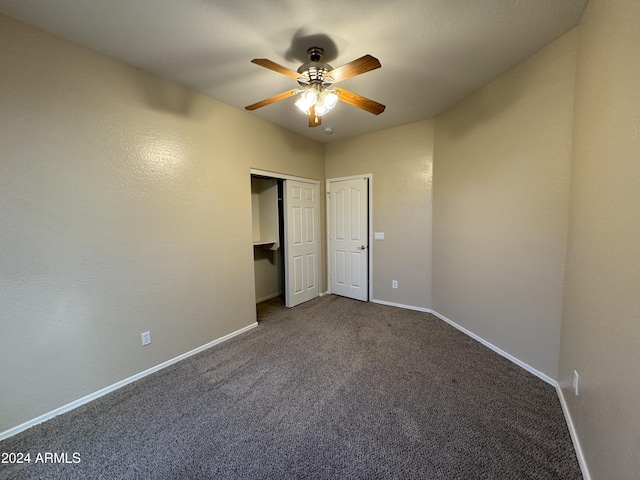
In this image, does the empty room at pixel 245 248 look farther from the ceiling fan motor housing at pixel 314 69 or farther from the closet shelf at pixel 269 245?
the closet shelf at pixel 269 245

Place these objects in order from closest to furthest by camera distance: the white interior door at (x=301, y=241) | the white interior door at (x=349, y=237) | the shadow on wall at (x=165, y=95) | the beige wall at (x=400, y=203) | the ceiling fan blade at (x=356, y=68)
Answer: the ceiling fan blade at (x=356, y=68), the shadow on wall at (x=165, y=95), the beige wall at (x=400, y=203), the white interior door at (x=301, y=241), the white interior door at (x=349, y=237)

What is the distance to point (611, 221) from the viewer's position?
3.68ft

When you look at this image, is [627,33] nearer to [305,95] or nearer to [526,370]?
[305,95]

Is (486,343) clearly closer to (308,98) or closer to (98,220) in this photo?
(308,98)

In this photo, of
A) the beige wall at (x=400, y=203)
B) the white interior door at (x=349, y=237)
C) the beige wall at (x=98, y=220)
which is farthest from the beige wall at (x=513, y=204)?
the beige wall at (x=98, y=220)

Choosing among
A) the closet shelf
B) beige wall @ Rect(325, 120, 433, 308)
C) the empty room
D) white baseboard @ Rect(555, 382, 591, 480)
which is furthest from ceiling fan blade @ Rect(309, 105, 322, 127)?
white baseboard @ Rect(555, 382, 591, 480)

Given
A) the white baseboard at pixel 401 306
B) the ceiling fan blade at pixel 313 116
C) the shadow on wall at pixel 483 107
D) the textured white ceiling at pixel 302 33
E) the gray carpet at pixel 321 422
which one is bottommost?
the gray carpet at pixel 321 422

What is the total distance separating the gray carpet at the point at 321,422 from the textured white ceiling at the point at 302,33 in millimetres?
2625

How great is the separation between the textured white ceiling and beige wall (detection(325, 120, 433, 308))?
44.6 inches

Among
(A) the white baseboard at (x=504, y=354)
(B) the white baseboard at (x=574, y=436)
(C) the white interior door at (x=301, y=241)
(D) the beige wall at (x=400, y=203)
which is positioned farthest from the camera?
(C) the white interior door at (x=301, y=241)

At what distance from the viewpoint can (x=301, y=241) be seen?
3895 mm

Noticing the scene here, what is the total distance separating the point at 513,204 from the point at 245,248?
9.20 ft

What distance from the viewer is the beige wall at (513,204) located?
6.12ft

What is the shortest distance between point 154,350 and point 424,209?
11.5ft
